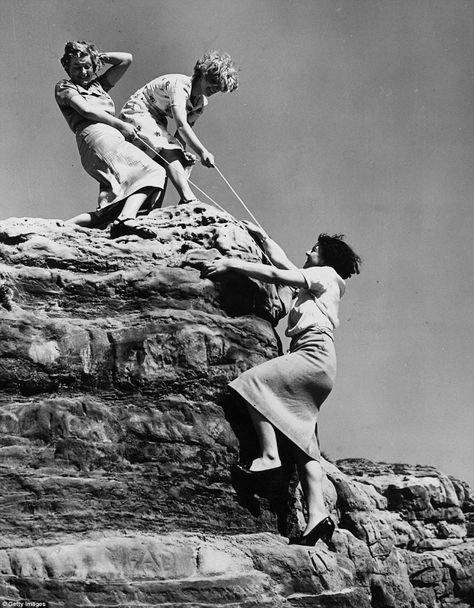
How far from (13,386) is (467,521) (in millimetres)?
25110

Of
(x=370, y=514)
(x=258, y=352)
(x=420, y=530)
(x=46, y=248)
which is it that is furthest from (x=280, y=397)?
(x=420, y=530)

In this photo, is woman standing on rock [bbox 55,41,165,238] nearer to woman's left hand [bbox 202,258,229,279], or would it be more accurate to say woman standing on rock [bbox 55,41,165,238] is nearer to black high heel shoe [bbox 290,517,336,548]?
woman's left hand [bbox 202,258,229,279]

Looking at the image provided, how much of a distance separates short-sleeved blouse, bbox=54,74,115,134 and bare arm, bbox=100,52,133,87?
436mm

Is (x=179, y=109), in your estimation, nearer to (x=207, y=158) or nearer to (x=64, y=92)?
(x=207, y=158)

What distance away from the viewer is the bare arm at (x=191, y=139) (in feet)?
37.9

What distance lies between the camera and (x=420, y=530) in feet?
90.1

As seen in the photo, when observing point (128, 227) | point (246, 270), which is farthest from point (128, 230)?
point (246, 270)

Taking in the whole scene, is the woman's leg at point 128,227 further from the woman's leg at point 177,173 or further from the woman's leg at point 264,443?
the woman's leg at point 264,443

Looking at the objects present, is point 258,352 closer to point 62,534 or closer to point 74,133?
point 62,534

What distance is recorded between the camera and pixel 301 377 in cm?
915

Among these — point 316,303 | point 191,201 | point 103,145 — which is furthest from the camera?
point 103,145

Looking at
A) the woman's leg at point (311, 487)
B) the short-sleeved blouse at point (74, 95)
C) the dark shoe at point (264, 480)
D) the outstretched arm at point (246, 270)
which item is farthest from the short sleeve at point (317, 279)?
the short-sleeved blouse at point (74, 95)

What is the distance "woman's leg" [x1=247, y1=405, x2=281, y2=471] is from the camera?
28.2ft

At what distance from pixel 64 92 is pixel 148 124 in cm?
Answer: 118
